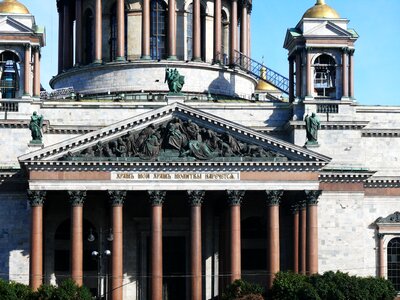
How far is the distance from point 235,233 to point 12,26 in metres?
24.0

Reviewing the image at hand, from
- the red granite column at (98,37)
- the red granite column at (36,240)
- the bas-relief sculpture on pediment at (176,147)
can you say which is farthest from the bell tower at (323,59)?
the red granite column at (36,240)

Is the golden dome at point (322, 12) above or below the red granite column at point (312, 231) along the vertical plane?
above

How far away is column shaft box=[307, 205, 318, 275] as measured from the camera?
10081cm

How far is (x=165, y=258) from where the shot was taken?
108188 millimetres

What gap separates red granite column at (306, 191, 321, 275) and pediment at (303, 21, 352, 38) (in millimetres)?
14361

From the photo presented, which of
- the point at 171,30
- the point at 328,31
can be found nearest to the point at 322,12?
the point at 328,31

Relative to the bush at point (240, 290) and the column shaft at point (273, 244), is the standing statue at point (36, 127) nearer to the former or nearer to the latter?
the column shaft at point (273, 244)

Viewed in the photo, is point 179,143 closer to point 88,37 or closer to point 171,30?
point 171,30

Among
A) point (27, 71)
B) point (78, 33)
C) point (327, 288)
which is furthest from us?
point (78, 33)

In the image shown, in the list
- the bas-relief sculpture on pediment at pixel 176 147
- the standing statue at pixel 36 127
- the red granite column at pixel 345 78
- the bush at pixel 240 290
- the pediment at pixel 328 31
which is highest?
the pediment at pixel 328 31

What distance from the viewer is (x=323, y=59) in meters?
110

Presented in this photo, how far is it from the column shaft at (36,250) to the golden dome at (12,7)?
18.2 metres

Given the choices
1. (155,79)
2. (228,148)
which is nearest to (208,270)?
(228,148)

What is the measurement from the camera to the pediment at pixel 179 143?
10012 cm
